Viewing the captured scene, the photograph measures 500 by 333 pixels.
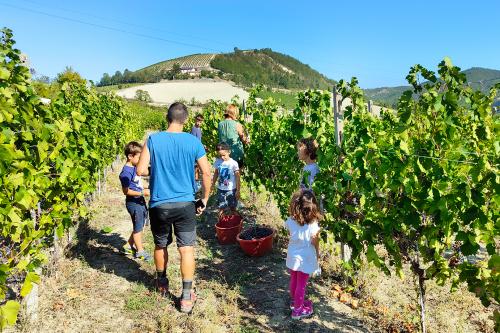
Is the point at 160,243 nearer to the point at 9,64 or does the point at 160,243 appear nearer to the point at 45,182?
the point at 45,182

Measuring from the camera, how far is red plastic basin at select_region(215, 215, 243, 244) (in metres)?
5.45

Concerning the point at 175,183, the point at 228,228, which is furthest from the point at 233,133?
the point at 175,183

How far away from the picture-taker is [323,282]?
14.2 feet

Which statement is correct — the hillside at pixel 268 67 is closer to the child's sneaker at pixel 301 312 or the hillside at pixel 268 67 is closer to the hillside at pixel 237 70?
the hillside at pixel 237 70

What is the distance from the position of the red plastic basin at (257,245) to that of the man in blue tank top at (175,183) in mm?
1242

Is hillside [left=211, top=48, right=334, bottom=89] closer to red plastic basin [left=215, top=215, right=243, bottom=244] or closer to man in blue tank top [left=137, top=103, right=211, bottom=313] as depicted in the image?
red plastic basin [left=215, top=215, right=243, bottom=244]

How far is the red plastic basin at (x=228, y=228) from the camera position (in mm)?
5453

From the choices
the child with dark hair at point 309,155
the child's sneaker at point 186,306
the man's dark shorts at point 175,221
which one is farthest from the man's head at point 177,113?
the child's sneaker at point 186,306

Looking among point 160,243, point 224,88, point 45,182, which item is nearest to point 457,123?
point 160,243

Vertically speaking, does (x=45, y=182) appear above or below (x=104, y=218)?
above

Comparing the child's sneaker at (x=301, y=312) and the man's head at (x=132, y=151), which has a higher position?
the man's head at (x=132, y=151)

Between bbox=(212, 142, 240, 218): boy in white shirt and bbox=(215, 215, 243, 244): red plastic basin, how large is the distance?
12cm

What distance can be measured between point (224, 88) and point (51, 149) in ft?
224

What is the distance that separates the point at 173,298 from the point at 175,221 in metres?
0.89
